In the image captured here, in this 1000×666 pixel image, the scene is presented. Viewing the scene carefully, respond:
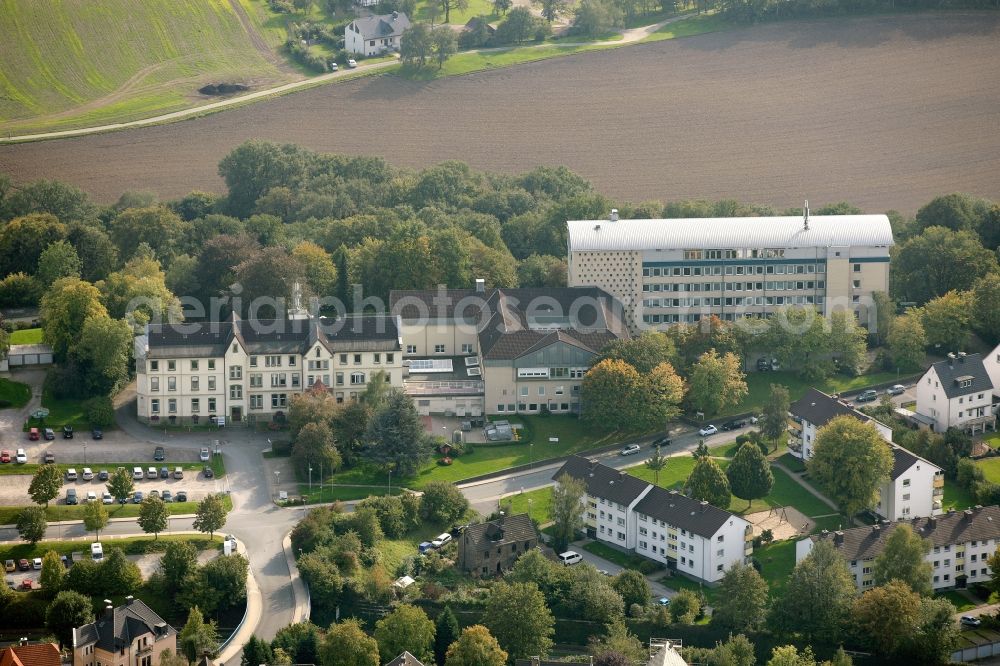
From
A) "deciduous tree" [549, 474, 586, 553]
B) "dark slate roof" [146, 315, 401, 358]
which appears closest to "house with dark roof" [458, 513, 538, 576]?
"deciduous tree" [549, 474, 586, 553]

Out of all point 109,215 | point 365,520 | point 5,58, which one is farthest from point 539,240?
point 5,58

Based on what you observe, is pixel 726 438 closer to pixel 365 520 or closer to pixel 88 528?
pixel 365 520

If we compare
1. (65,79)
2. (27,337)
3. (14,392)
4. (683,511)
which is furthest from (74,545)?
(65,79)

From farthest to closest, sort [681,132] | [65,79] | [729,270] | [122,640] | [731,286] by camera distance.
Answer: [65,79] < [681,132] < [731,286] < [729,270] < [122,640]

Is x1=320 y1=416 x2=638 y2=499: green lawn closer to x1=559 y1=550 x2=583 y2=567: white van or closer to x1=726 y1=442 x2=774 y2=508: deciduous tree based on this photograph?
x1=559 y1=550 x2=583 y2=567: white van

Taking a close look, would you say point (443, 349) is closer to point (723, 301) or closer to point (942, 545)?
point (723, 301)
